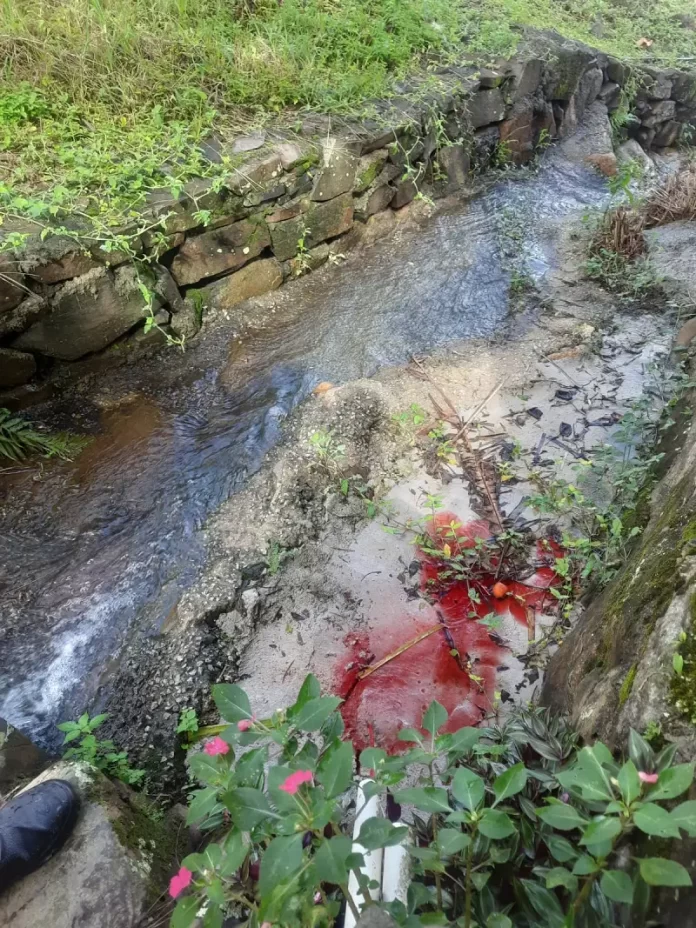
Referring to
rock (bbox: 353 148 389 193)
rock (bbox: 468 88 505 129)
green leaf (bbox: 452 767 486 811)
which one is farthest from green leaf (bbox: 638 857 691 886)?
rock (bbox: 468 88 505 129)

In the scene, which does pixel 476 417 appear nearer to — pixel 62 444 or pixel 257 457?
pixel 257 457

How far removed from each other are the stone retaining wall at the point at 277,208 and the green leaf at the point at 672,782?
4416 millimetres

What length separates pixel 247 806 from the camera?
118cm

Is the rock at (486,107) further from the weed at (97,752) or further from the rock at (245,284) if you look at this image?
the weed at (97,752)

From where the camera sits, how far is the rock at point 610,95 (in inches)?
323

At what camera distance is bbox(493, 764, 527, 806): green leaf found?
1.19 metres

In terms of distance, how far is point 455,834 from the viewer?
3.90 feet

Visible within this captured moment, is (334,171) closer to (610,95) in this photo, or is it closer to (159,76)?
(159,76)

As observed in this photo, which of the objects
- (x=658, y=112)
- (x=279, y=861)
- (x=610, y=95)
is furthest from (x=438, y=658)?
(x=658, y=112)

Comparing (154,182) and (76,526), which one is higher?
(154,182)

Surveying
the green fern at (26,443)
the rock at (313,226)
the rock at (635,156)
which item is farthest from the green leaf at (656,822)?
the rock at (635,156)

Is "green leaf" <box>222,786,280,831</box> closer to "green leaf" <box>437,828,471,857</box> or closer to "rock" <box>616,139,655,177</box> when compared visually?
"green leaf" <box>437,828,471,857</box>

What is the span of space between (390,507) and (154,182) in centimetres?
314

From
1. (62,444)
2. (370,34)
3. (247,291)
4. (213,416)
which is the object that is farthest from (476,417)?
(370,34)
